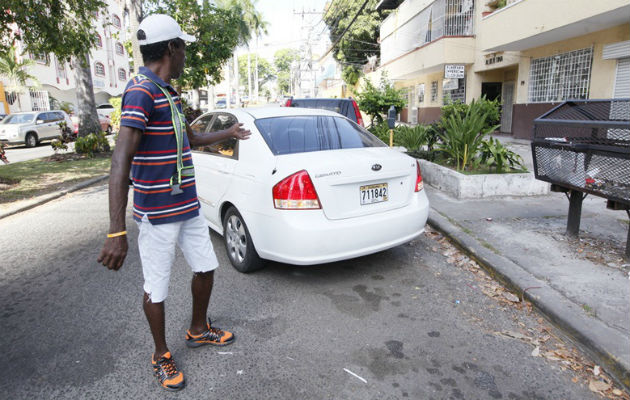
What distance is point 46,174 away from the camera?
34.9 ft

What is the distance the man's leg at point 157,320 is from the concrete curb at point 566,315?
2718 mm

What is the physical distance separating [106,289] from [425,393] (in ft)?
9.63

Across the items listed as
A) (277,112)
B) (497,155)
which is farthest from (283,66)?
(277,112)

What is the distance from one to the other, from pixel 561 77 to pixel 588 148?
11519 millimetres

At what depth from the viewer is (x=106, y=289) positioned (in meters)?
4.02

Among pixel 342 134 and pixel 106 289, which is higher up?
pixel 342 134

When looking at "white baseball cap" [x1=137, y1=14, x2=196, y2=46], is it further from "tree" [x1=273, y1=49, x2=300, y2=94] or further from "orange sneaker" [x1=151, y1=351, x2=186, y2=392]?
"tree" [x1=273, y1=49, x2=300, y2=94]

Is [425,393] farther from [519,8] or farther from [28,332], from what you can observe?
[519,8]

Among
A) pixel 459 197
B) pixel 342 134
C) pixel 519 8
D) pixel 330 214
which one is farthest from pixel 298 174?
pixel 519 8

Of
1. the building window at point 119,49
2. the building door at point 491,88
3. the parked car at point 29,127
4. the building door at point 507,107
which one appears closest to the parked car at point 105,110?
the parked car at point 29,127

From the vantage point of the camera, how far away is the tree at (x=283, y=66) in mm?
103375

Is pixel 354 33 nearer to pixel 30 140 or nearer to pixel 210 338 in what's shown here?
pixel 30 140

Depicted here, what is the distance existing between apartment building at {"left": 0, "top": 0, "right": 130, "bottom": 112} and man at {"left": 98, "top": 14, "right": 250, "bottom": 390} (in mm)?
23663

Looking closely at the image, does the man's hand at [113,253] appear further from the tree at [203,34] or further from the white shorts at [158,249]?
the tree at [203,34]
